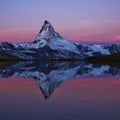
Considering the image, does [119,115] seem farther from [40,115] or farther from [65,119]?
[40,115]

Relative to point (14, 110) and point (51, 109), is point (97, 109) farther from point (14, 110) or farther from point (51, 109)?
point (14, 110)

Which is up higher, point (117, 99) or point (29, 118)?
point (29, 118)

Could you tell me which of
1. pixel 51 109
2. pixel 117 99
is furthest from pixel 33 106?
pixel 117 99

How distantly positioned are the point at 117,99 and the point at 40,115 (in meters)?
8.39

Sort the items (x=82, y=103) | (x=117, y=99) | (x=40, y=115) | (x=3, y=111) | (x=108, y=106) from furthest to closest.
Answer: (x=117, y=99) < (x=82, y=103) < (x=108, y=106) < (x=3, y=111) < (x=40, y=115)

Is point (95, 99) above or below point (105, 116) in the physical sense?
below

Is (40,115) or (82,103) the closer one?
(40,115)

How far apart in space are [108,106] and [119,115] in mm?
3517

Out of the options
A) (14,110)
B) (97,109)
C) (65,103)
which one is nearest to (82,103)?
(65,103)

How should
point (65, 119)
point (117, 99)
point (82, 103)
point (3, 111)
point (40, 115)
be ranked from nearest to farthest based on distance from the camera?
point (65, 119) → point (40, 115) → point (3, 111) → point (82, 103) → point (117, 99)

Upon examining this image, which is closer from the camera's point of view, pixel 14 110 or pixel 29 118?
pixel 29 118

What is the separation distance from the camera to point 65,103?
2331 centimetres

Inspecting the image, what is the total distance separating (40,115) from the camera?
18.5 meters

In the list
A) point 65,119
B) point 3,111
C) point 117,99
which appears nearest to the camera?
point 65,119
